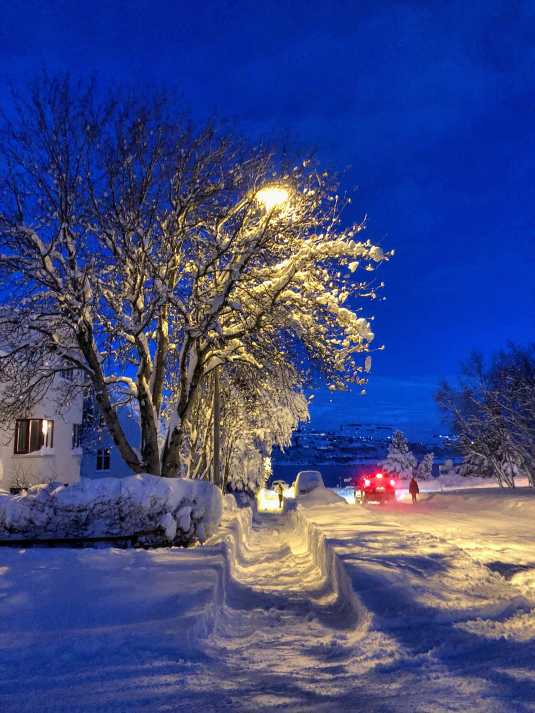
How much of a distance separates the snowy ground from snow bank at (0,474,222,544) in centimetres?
168

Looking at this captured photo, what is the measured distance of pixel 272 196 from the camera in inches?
454

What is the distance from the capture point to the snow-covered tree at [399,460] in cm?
6122

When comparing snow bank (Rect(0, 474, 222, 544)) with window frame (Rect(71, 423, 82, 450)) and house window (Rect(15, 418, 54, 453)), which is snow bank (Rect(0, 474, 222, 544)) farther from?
window frame (Rect(71, 423, 82, 450))

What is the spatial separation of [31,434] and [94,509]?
13793 millimetres

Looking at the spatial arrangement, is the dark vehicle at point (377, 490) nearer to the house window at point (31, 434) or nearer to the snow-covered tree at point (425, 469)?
the house window at point (31, 434)

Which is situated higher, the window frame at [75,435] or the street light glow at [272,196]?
the street light glow at [272,196]

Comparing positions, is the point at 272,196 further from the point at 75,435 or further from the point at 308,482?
the point at 308,482

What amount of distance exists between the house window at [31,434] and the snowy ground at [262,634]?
14.9 metres

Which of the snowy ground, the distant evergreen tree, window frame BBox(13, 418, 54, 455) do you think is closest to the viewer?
the snowy ground

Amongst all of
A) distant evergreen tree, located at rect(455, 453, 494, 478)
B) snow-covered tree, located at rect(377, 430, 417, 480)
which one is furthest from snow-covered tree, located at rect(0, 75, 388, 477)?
snow-covered tree, located at rect(377, 430, 417, 480)

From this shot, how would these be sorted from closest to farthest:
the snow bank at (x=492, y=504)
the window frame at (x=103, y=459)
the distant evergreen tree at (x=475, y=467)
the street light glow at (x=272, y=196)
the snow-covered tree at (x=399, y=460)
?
1. the street light glow at (x=272, y=196)
2. the snow bank at (x=492, y=504)
3. the window frame at (x=103, y=459)
4. the distant evergreen tree at (x=475, y=467)
5. the snow-covered tree at (x=399, y=460)

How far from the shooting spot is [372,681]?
392 centimetres

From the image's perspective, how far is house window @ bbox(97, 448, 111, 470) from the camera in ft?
122

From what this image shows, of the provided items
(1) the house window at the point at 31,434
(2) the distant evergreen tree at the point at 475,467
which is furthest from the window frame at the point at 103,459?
(2) the distant evergreen tree at the point at 475,467
